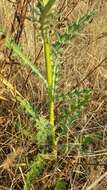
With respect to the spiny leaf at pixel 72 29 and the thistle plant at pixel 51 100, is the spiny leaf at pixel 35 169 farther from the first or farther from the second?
the spiny leaf at pixel 72 29

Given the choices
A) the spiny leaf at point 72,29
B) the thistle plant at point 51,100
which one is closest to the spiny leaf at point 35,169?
the thistle plant at point 51,100

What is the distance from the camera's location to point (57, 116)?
1.69 metres

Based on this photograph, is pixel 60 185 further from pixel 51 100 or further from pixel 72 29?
pixel 72 29

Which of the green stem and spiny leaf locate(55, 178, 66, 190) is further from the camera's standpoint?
spiny leaf locate(55, 178, 66, 190)

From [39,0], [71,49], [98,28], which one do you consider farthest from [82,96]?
[98,28]

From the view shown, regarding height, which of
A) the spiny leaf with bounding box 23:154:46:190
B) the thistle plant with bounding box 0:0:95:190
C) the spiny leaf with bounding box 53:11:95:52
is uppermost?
the spiny leaf with bounding box 53:11:95:52

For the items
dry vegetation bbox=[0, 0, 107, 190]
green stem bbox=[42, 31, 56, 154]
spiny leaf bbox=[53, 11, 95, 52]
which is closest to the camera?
green stem bbox=[42, 31, 56, 154]

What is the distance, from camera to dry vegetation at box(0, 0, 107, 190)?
1551 mm

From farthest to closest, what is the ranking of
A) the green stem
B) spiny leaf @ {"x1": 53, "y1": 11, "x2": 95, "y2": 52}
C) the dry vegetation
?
1. the dry vegetation
2. spiny leaf @ {"x1": 53, "y1": 11, "x2": 95, "y2": 52}
3. the green stem

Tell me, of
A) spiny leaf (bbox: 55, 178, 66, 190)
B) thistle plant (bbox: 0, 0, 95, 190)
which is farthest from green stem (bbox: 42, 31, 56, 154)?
spiny leaf (bbox: 55, 178, 66, 190)

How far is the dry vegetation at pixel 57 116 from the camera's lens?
5.09ft

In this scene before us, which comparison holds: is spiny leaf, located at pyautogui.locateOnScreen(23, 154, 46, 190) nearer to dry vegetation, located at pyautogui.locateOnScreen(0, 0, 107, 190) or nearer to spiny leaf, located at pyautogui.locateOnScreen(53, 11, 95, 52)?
dry vegetation, located at pyautogui.locateOnScreen(0, 0, 107, 190)

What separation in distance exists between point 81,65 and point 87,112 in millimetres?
338

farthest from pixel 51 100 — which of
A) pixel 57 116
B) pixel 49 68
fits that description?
pixel 57 116
